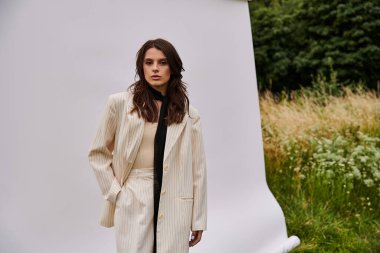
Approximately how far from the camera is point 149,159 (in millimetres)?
2492

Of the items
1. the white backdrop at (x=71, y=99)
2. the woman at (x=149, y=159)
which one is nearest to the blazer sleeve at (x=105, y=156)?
the woman at (x=149, y=159)

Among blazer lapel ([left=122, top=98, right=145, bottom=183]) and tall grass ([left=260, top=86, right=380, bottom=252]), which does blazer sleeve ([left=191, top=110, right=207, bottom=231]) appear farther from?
tall grass ([left=260, top=86, right=380, bottom=252])

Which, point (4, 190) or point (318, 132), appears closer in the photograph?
point (4, 190)

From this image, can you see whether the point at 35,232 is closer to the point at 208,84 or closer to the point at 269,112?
the point at 208,84

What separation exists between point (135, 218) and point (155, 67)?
725mm

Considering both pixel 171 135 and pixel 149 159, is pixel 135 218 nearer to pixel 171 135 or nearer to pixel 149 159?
pixel 149 159

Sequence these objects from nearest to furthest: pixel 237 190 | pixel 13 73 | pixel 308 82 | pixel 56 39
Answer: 1. pixel 13 73
2. pixel 56 39
3. pixel 237 190
4. pixel 308 82

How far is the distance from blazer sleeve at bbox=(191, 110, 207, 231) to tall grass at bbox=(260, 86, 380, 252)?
272 cm

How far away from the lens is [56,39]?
2969 mm

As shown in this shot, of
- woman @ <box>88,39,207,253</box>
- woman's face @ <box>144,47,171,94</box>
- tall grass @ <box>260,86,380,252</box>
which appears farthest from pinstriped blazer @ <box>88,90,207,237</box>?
tall grass @ <box>260,86,380,252</box>

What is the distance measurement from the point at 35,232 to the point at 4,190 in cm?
31

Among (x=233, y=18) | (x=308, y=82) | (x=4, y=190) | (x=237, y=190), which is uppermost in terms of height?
(x=233, y=18)

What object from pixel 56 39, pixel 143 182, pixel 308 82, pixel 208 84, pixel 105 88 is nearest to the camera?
pixel 143 182

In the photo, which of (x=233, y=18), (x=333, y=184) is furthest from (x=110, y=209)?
(x=333, y=184)
